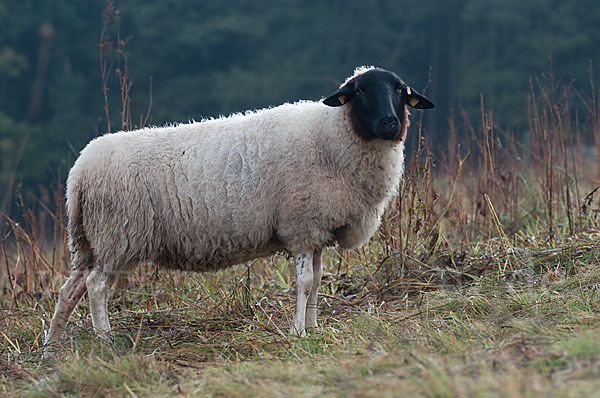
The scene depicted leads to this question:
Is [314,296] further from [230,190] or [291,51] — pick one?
[291,51]

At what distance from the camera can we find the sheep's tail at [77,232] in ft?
14.2

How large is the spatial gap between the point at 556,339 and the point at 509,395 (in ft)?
2.99

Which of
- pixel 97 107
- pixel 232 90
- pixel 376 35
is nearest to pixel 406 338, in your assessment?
pixel 97 107

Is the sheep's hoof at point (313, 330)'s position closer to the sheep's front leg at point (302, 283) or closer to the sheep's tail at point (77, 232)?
the sheep's front leg at point (302, 283)

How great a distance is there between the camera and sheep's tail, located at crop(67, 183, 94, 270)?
171 inches

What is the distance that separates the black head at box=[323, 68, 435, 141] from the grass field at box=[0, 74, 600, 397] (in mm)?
902

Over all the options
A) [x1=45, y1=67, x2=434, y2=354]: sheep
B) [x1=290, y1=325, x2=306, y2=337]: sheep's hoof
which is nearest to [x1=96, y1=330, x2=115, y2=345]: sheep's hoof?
[x1=45, y1=67, x2=434, y2=354]: sheep

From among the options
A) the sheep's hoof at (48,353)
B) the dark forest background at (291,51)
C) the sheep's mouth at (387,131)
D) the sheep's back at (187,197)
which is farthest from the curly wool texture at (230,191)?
the dark forest background at (291,51)

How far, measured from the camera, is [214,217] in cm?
417

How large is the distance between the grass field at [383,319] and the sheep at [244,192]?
35cm

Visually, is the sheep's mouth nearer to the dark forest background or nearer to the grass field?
the grass field

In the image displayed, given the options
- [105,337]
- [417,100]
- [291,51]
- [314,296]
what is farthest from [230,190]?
[291,51]

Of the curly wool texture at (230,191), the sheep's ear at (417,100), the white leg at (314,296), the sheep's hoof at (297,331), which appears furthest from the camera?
the sheep's ear at (417,100)

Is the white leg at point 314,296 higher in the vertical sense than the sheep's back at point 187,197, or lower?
lower
